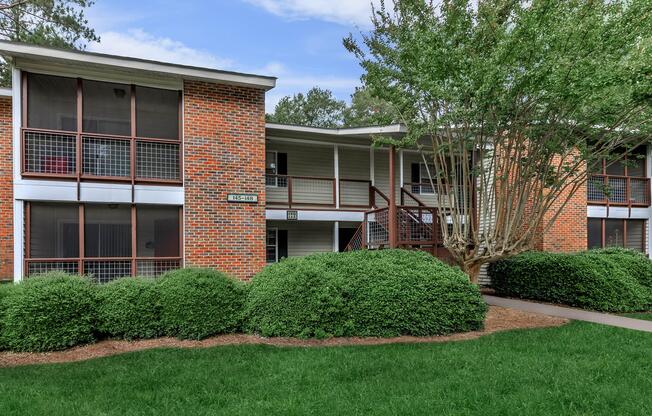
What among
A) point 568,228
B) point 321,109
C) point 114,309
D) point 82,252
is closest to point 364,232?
point 568,228

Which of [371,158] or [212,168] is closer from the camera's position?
[212,168]

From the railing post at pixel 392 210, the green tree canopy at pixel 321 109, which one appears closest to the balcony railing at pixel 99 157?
the railing post at pixel 392 210

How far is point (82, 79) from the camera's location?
11.2m

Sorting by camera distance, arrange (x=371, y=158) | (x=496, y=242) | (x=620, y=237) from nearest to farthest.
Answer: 1. (x=496, y=242)
2. (x=371, y=158)
3. (x=620, y=237)

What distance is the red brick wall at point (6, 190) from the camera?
40.4ft

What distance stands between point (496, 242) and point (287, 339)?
5036mm

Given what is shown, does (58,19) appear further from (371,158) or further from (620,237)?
(620,237)

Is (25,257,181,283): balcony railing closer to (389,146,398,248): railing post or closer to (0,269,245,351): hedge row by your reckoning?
(0,269,245,351): hedge row

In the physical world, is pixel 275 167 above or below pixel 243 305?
above

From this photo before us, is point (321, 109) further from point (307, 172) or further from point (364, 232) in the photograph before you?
point (364, 232)

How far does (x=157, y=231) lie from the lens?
38.7ft

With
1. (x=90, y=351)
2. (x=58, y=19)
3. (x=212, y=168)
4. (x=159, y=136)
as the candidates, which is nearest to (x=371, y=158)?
(x=212, y=168)

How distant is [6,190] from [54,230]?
2.93 metres

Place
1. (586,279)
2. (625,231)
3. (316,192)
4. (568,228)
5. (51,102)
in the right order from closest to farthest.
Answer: (51,102) < (586,279) < (316,192) < (568,228) < (625,231)
